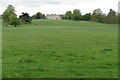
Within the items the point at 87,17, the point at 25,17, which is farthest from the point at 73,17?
the point at 25,17

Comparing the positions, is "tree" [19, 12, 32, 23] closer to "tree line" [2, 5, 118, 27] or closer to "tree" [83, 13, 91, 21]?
"tree line" [2, 5, 118, 27]

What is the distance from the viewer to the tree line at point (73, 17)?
106 meters

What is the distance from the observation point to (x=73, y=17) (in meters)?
170

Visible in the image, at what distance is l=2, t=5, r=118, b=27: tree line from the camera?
10567 centimetres

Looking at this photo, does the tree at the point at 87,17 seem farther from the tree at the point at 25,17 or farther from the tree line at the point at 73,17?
the tree at the point at 25,17

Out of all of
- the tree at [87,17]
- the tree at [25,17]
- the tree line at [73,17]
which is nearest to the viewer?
the tree line at [73,17]

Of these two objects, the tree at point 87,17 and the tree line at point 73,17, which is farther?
the tree at point 87,17

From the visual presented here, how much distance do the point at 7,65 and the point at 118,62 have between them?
5.64 m

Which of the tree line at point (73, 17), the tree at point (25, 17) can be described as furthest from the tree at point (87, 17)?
the tree at point (25, 17)

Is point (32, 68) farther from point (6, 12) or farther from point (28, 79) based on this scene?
point (6, 12)

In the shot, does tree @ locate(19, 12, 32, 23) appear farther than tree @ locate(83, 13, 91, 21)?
No

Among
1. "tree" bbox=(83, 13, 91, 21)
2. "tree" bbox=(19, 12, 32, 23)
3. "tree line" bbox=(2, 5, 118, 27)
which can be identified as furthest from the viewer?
"tree" bbox=(83, 13, 91, 21)

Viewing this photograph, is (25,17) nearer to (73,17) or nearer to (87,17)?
(87,17)

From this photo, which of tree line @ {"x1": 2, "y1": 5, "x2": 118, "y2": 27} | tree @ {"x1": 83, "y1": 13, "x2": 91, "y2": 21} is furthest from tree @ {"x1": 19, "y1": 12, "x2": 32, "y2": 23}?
tree @ {"x1": 83, "y1": 13, "x2": 91, "y2": 21}
